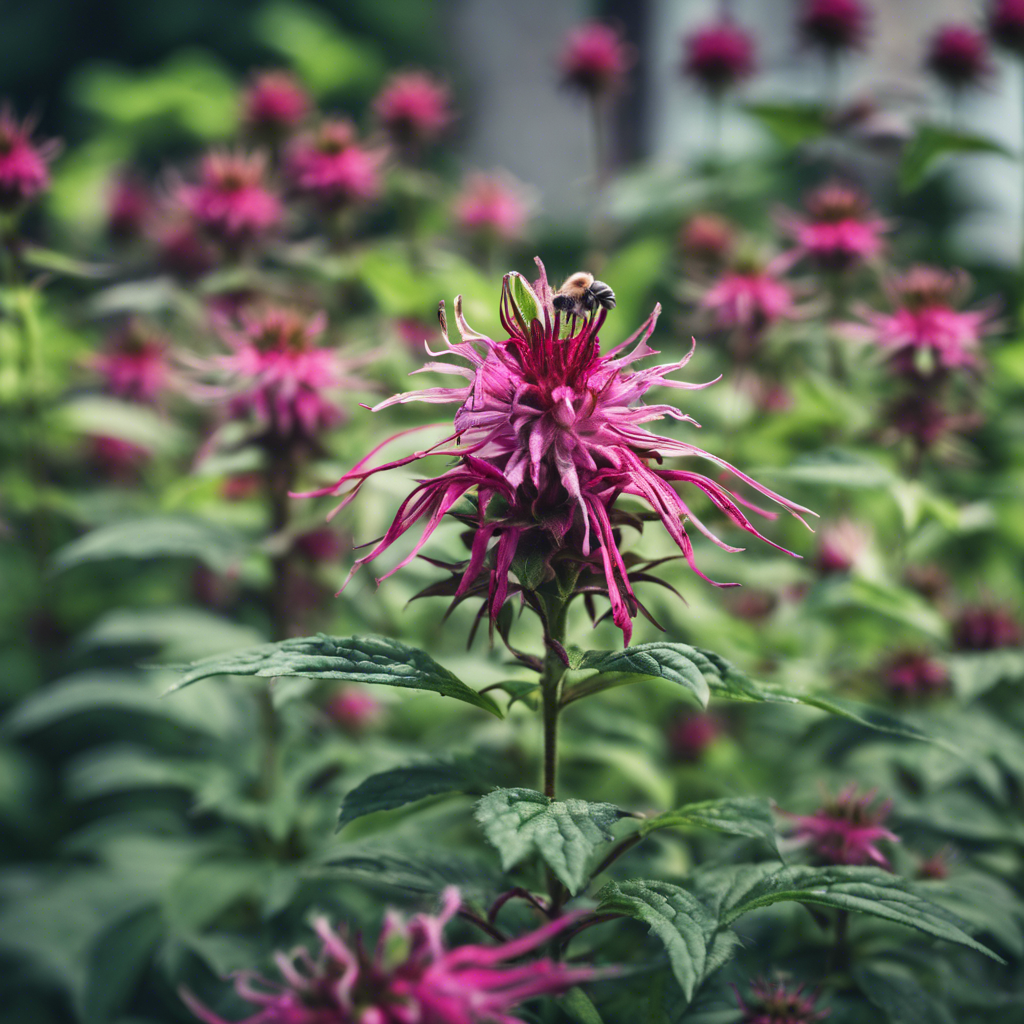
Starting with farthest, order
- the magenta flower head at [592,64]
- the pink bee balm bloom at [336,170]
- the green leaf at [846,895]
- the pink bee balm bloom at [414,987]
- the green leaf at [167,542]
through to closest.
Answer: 1. the magenta flower head at [592,64]
2. the pink bee balm bloom at [336,170]
3. the green leaf at [167,542]
4. the green leaf at [846,895]
5. the pink bee balm bloom at [414,987]

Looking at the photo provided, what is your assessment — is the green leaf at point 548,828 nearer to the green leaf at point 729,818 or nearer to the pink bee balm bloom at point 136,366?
the green leaf at point 729,818

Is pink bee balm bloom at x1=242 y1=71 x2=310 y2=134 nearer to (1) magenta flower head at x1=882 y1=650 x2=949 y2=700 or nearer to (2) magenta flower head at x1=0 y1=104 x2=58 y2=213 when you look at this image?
(2) magenta flower head at x1=0 y1=104 x2=58 y2=213

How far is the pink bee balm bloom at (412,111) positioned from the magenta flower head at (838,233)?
664 mm

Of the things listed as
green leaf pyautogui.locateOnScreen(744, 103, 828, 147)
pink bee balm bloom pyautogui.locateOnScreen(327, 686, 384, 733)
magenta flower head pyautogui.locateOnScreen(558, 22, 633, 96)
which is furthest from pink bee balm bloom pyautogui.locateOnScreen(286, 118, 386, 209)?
pink bee balm bloom pyautogui.locateOnScreen(327, 686, 384, 733)

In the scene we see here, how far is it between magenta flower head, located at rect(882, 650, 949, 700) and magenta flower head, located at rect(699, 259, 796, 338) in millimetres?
466

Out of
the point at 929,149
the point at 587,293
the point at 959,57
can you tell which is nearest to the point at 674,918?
the point at 587,293

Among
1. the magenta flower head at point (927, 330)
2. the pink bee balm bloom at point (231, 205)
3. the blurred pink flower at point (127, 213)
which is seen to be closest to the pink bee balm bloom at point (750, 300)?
the magenta flower head at point (927, 330)

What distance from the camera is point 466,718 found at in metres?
1.12

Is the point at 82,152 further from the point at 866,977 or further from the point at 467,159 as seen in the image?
the point at 866,977

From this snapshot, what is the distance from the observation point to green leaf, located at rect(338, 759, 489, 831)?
1.86 feet

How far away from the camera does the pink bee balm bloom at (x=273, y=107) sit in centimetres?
153

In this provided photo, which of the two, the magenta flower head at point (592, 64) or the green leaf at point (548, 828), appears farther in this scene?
the magenta flower head at point (592, 64)

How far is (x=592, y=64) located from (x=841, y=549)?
1.05 m

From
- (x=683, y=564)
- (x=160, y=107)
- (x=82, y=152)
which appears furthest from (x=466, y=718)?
(x=82, y=152)
